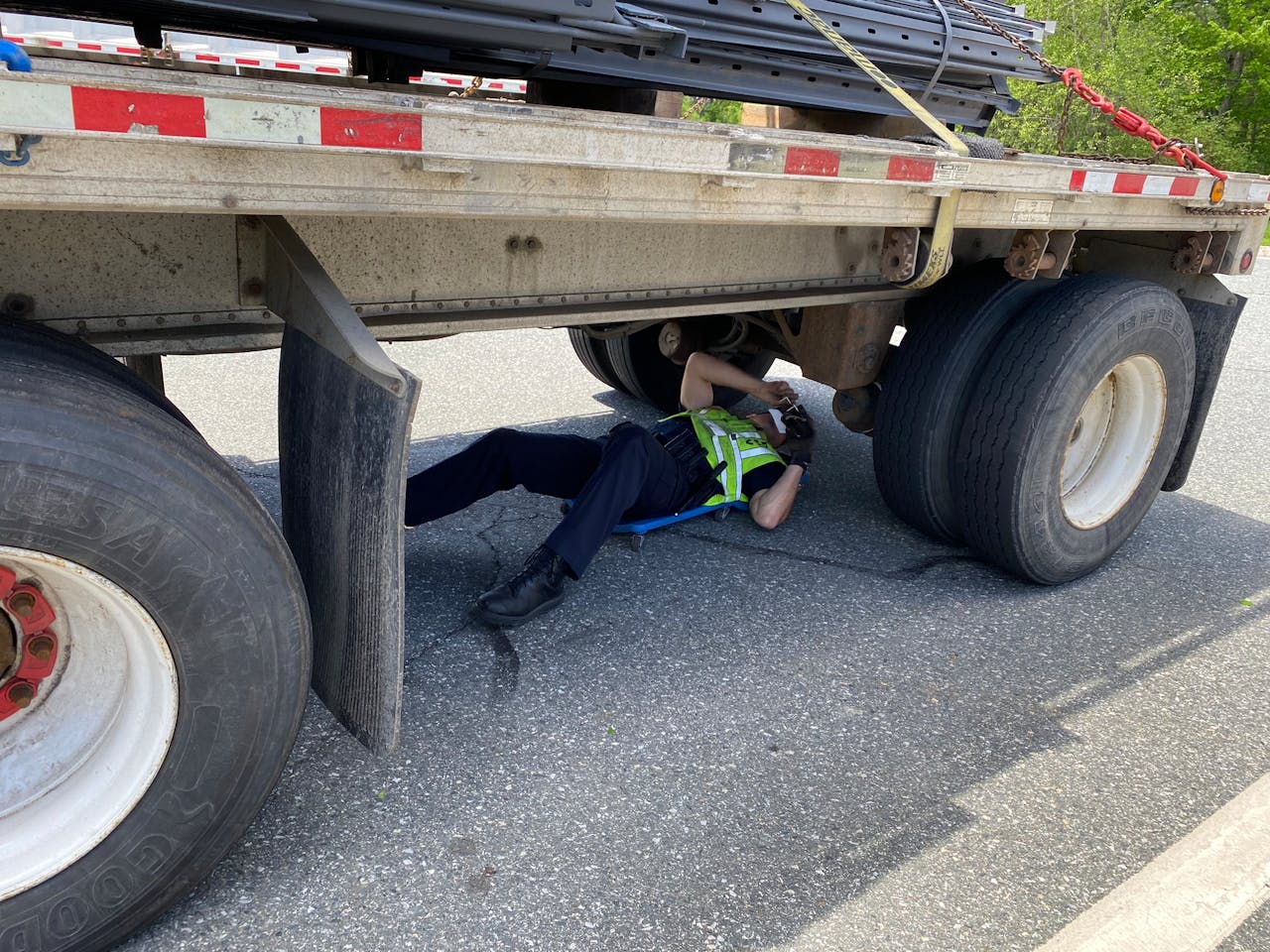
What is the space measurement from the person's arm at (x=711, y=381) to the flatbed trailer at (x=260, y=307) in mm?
1074

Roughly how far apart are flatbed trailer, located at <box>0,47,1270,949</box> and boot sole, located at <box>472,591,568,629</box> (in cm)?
86

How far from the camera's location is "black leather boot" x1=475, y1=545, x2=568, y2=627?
3170 millimetres

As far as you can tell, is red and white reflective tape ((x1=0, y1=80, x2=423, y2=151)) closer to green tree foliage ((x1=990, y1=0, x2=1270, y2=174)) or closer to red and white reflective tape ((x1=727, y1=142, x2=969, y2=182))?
red and white reflective tape ((x1=727, y1=142, x2=969, y2=182))

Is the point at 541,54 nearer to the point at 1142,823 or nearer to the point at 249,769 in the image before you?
the point at 249,769

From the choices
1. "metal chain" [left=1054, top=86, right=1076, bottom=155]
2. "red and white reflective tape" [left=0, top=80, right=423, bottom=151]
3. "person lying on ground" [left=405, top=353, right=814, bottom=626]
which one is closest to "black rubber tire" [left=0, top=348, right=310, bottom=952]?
"red and white reflective tape" [left=0, top=80, right=423, bottom=151]

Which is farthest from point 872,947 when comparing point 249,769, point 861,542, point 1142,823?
point 861,542

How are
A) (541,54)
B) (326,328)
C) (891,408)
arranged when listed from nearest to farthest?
(326,328) → (541,54) → (891,408)

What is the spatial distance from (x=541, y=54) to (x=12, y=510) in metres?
1.76

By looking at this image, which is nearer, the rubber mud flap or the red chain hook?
the rubber mud flap

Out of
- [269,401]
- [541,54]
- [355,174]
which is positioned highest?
[541,54]

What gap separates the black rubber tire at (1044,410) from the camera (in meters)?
3.46

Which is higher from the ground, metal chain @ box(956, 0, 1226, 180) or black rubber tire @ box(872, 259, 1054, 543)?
metal chain @ box(956, 0, 1226, 180)

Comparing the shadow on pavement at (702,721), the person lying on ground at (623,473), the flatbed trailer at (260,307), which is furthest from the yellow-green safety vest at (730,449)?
the flatbed trailer at (260,307)

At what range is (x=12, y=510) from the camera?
1644 mm
